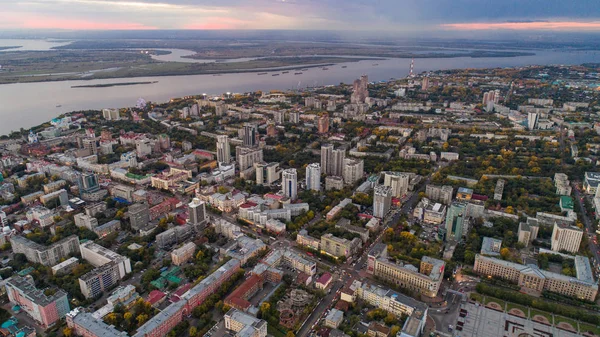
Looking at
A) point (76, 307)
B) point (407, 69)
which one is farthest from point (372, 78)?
point (76, 307)

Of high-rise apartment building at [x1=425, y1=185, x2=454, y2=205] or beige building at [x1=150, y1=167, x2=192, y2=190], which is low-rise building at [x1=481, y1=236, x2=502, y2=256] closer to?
high-rise apartment building at [x1=425, y1=185, x2=454, y2=205]

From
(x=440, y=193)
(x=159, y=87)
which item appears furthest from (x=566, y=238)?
(x=159, y=87)

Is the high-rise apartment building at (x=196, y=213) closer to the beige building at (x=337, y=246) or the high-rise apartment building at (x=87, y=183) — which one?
the beige building at (x=337, y=246)

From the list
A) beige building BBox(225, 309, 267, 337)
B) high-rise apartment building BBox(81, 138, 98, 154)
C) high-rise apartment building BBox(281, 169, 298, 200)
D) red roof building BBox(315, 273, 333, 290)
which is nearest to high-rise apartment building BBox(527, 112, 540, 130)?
high-rise apartment building BBox(281, 169, 298, 200)

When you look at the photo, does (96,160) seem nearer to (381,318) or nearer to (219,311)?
(219,311)

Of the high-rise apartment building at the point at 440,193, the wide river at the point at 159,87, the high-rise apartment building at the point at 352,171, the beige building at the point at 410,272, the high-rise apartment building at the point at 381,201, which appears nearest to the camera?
the beige building at the point at 410,272

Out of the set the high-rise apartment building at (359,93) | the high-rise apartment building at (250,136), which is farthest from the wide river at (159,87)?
the high-rise apartment building at (250,136)

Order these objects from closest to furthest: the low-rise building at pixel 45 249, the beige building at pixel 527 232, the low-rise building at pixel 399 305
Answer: the low-rise building at pixel 399 305 < the low-rise building at pixel 45 249 < the beige building at pixel 527 232
